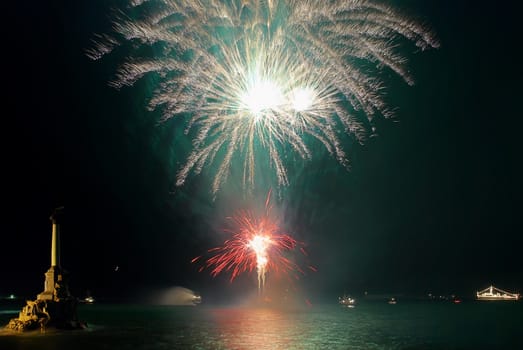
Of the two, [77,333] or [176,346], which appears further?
[77,333]

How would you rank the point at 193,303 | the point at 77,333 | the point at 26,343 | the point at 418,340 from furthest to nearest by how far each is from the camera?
1. the point at 193,303
2. the point at 418,340
3. the point at 77,333
4. the point at 26,343

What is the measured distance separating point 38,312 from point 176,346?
11.5 meters

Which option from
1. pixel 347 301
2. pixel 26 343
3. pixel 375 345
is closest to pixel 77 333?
pixel 26 343

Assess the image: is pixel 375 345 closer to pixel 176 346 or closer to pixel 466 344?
pixel 466 344

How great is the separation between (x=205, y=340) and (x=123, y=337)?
24.8 feet

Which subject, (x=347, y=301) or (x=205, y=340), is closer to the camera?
(x=205, y=340)

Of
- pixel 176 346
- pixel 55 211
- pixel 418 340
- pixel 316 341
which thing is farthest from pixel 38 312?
pixel 418 340

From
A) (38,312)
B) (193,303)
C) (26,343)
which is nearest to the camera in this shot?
(26,343)

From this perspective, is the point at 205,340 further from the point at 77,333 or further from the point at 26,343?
the point at 26,343

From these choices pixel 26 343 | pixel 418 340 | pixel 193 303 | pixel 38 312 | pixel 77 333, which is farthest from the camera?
pixel 193 303

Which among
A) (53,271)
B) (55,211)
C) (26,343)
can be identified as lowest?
(26,343)

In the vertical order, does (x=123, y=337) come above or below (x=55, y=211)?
below

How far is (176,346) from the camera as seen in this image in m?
38.8

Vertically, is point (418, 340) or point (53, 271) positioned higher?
point (53, 271)
